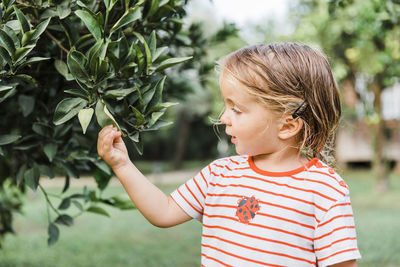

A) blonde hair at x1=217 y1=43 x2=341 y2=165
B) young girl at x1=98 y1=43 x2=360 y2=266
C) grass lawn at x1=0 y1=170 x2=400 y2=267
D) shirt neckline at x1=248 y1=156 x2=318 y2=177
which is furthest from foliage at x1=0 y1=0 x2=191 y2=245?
grass lawn at x1=0 y1=170 x2=400 y2=267

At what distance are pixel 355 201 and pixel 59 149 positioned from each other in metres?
12.0

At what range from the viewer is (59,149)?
2230mm

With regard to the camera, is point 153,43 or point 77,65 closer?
point 77,65

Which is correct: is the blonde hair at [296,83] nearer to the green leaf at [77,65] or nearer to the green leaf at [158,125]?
the green leaf at [158,125]

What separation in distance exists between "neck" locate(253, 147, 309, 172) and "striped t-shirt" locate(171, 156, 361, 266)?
1.7 inches

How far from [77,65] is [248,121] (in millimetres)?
630

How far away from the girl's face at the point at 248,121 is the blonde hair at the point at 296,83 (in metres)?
0.03

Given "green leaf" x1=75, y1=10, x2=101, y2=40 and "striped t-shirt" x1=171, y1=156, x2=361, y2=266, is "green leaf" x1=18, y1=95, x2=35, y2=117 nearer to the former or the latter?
"green leaf" x1=75, y1=10, x2=101, y2=40

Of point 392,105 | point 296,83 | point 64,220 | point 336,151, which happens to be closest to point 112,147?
point 296,83

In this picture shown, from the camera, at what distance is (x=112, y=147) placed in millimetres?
1677

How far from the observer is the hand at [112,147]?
1641 mm

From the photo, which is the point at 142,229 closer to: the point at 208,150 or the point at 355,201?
the point at 355,201

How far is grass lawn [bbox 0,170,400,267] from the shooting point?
6188 mm

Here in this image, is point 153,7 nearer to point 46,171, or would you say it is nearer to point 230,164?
point 230,164
